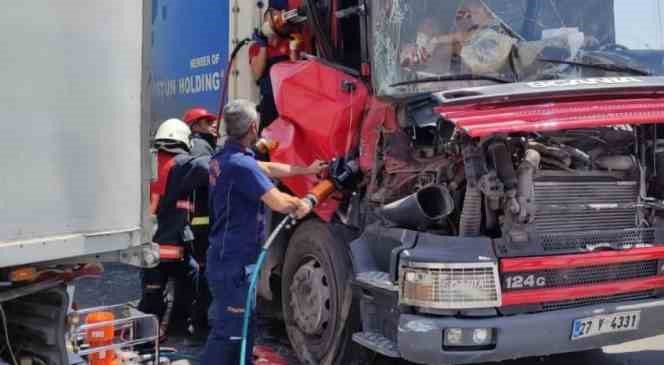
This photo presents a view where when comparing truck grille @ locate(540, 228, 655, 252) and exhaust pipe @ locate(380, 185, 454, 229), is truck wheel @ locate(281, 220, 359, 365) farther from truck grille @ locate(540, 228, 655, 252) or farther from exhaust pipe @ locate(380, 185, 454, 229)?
truck grille @ locate(540, 228, 655, 252)

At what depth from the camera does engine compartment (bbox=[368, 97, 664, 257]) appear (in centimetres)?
383

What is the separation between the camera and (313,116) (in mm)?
4766

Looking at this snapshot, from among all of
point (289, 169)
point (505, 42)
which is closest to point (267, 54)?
point (289, 169)

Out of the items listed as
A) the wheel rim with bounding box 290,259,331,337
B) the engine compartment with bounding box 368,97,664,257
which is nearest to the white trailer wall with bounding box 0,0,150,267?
the engine compartment with bounding box 368,97,664,257

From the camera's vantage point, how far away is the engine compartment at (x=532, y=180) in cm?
383

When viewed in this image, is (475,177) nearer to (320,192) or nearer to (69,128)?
(320,192)

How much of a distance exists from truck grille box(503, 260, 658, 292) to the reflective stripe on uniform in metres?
2.88

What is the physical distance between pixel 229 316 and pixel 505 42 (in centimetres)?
238

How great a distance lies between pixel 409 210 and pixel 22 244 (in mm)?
2071

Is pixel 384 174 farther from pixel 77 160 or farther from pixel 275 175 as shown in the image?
pixel 77 160

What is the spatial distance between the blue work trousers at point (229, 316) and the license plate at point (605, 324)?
1.82 meters

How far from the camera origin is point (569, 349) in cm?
384

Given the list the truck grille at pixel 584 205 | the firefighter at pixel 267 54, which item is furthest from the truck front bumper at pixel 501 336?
the firefighter at pixel 267 54

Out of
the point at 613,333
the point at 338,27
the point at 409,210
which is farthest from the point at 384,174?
the point at 613,333
